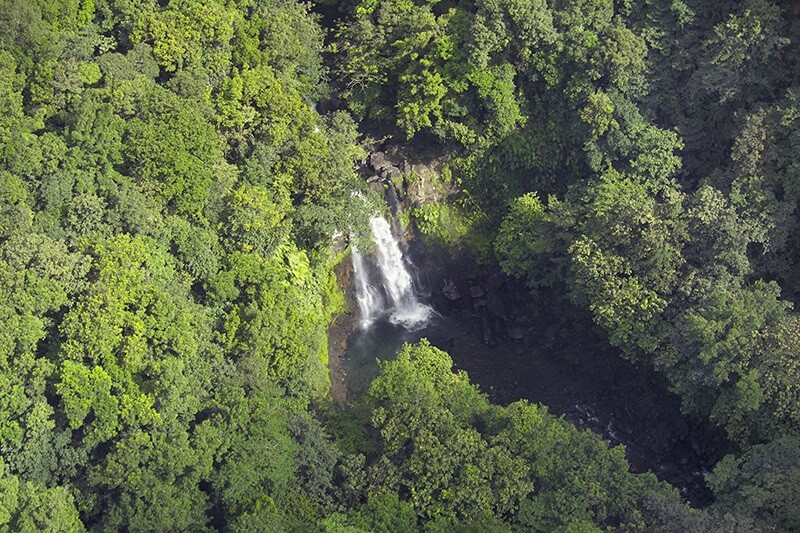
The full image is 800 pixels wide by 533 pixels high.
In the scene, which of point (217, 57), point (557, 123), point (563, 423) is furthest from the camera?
point (557, 123)

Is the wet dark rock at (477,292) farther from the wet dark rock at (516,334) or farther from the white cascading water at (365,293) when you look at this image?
the white cascading water at (365,293)

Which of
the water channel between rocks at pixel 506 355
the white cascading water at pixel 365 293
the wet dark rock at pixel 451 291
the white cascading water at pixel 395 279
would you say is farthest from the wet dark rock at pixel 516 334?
the white cascading water at pixel 365 293

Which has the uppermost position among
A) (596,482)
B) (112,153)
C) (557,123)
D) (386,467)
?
(112,153)

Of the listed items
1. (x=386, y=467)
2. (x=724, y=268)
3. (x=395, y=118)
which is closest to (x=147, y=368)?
(x=386, y=467)

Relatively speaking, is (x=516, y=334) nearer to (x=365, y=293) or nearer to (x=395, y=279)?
(x=395, y=279)

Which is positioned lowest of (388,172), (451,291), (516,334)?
(516,334)

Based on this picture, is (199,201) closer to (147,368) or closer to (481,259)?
(147,368)

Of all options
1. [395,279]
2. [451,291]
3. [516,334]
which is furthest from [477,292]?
[395,279]
